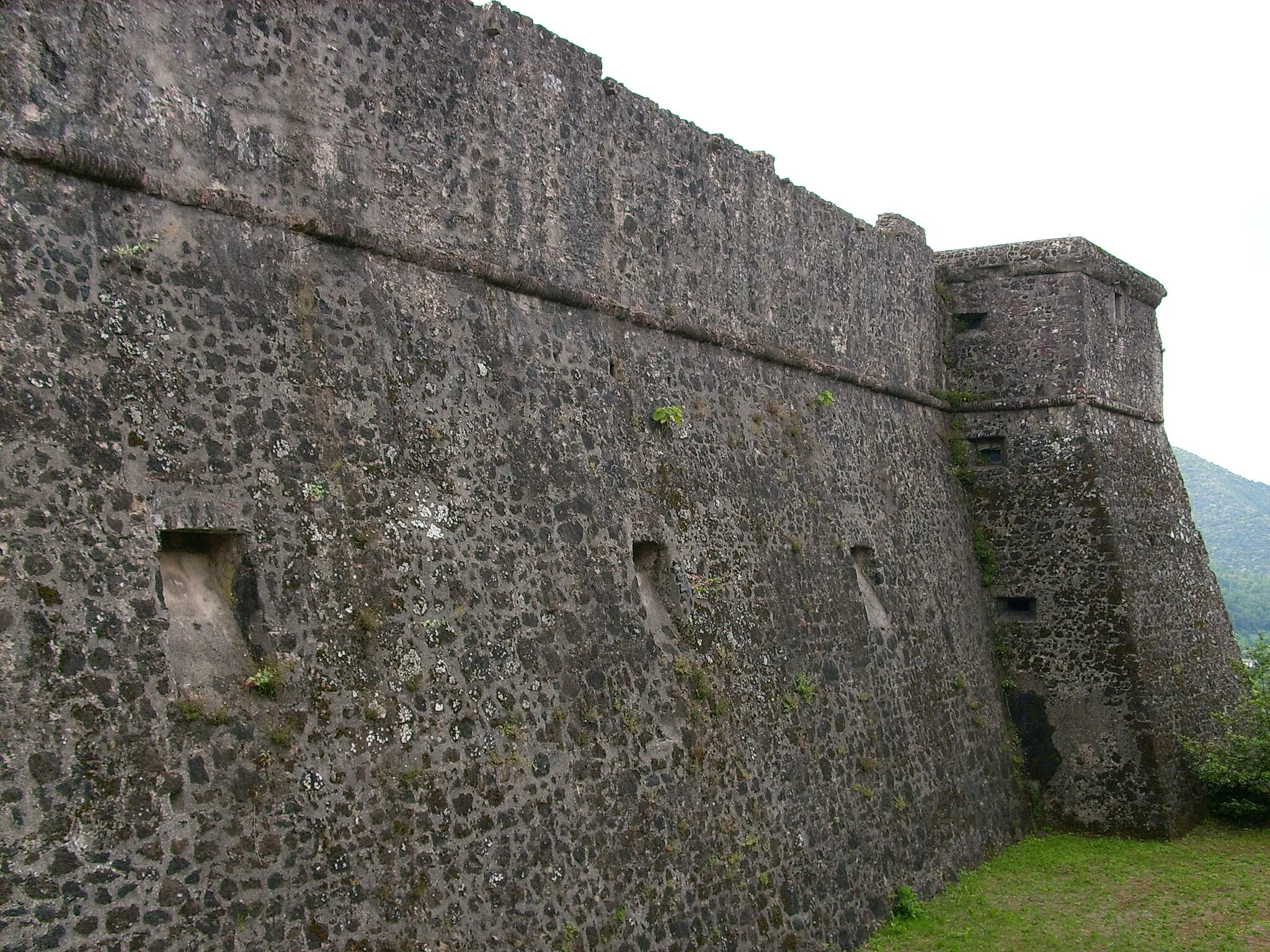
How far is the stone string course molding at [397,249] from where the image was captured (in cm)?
692

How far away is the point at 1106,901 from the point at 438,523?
8.19 m

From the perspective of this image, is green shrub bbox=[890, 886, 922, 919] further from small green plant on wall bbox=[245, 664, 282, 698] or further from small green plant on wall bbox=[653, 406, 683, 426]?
small green plant on wall bbox=[245, 664, 282, 698]

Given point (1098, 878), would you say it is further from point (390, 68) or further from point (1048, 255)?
point (390, 68)

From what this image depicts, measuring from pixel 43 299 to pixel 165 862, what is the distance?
2.92 meters

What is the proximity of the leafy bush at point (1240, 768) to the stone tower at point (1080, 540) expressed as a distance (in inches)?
12.0

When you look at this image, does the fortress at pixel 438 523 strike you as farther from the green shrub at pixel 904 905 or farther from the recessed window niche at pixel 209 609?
the green shrub at pixel 904 905

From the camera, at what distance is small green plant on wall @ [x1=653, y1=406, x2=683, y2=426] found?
36.9ft

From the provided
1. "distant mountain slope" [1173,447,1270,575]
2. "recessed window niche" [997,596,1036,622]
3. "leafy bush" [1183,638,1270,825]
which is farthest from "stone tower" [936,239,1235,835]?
"distant mountain slope" [1173,447,1270,575]

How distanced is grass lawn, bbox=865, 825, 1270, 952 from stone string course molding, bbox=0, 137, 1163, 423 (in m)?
5.68

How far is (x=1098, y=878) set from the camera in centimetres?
1362

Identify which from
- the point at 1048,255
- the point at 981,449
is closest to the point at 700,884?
the point at 981,449

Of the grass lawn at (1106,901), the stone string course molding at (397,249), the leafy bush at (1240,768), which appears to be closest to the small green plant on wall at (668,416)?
the stone string course molding at (397,249)

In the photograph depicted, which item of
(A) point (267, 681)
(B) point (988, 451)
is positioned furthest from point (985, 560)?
(A) point (267, 681)

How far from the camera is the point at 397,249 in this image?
8977 millimetres
